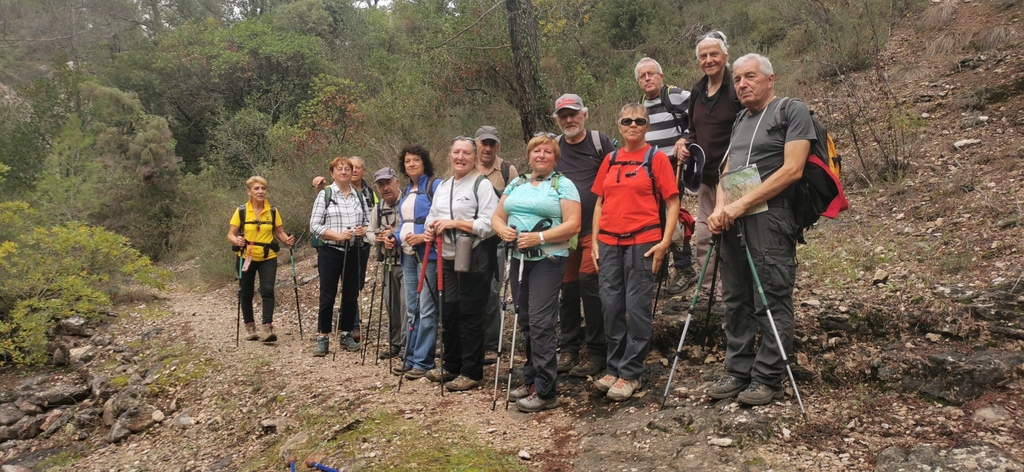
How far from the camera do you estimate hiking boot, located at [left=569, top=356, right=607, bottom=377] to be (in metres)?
5.15

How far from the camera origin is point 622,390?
4.51 m

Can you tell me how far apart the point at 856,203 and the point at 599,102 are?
5.42 metres

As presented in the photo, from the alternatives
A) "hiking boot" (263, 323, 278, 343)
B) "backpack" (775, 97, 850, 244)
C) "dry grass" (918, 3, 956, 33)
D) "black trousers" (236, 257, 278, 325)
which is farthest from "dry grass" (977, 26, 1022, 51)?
"hiking boot" (263, 323, 278, 343)

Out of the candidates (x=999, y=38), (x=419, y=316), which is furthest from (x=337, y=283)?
(x=999, y=38)

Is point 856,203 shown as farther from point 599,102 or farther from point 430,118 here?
point 430,118

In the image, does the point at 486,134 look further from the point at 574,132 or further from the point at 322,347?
the point at 322,347

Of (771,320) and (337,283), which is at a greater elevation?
(771,320)

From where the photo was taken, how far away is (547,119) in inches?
385

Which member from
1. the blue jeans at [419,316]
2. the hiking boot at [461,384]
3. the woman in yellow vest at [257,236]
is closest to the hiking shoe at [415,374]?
the blue jeans at [419,316]

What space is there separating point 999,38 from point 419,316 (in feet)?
28.6

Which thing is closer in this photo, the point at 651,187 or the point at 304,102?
the point at 651,187

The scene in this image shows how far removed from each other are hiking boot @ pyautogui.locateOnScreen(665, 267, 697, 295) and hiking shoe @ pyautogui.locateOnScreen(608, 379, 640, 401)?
1.47m

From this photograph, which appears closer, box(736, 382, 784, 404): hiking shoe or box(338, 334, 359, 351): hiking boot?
box(736, 382, 784, 404): hiking shoe

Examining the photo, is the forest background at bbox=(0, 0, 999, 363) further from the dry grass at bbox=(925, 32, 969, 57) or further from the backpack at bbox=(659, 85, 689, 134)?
the backpack at bbox=(659, 85, 689, 134)
